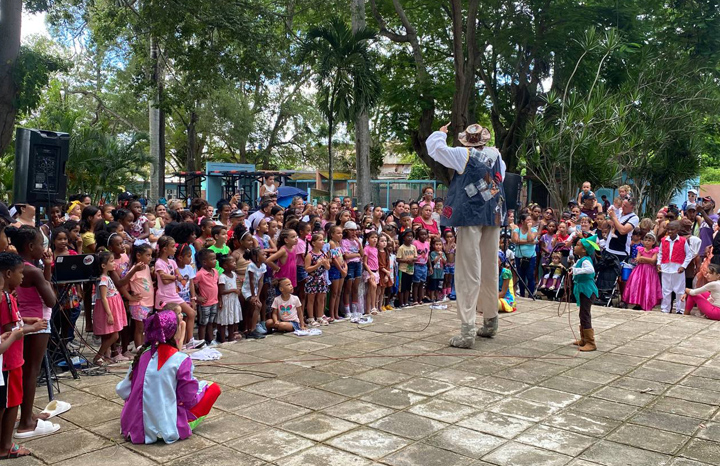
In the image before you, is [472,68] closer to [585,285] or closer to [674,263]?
[674,263]

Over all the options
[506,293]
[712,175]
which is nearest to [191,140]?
[506,293]

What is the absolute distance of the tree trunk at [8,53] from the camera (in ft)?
32.1

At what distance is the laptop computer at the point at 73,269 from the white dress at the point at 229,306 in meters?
1.65

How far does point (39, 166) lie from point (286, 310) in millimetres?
3020

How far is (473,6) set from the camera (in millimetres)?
17375

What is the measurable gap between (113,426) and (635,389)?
410 cm

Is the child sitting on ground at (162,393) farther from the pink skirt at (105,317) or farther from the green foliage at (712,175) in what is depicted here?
the green foliage at (712,175)

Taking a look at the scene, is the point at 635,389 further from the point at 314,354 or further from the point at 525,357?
the point at 314,354

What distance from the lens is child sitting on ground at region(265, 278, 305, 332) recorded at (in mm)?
7633

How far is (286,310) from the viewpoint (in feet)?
25.2

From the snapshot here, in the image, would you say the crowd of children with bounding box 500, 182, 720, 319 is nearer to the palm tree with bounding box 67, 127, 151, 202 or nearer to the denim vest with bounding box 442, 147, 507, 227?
the denim vest with bounding box 442, 147, 507, 227

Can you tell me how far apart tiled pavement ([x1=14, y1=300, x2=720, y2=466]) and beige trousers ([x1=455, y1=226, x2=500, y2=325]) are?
1.60ft

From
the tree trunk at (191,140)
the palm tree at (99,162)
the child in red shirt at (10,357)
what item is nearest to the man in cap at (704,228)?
the child in red shirt at (10,357)

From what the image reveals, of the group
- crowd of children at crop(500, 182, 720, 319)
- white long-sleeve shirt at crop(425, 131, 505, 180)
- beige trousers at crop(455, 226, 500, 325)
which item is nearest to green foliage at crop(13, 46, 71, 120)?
white long-sleeve shirt at crop(425, 131, 505, 180)
